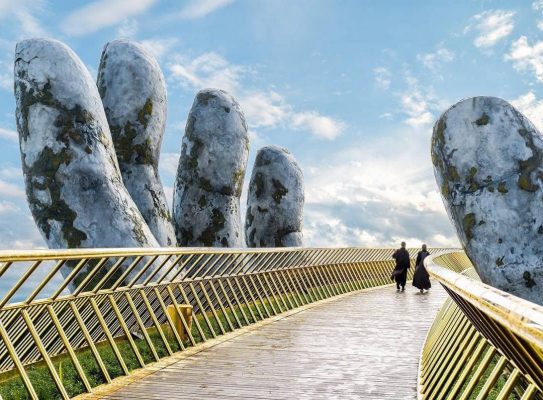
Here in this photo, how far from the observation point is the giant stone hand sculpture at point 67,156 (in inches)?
621

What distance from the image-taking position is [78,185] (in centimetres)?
1590

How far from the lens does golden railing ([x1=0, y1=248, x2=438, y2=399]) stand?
7.20m

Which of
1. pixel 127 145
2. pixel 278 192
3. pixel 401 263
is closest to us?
pixel 127 145

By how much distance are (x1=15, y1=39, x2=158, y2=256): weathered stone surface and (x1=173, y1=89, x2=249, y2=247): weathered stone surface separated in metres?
6.77

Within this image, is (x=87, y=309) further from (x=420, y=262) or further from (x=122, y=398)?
(x=420, y=262)

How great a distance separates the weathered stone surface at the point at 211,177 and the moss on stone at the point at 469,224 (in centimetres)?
1151

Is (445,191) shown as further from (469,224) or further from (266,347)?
(266,347)

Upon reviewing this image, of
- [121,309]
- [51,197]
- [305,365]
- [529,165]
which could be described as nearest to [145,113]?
[51,197]

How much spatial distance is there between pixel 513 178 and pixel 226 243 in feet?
40.3

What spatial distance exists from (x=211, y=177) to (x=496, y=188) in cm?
1240

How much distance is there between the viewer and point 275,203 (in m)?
27.7

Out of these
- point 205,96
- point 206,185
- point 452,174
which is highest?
point 205,96

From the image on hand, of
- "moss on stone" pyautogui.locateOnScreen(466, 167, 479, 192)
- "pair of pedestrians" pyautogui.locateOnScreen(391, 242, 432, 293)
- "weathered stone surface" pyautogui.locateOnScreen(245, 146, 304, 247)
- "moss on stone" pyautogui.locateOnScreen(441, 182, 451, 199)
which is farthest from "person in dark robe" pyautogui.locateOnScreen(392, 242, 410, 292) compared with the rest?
"moss on stone" pyautogui.locateOnScreen(466, 167, 479, 192)

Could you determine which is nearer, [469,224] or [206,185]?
[469,224]
